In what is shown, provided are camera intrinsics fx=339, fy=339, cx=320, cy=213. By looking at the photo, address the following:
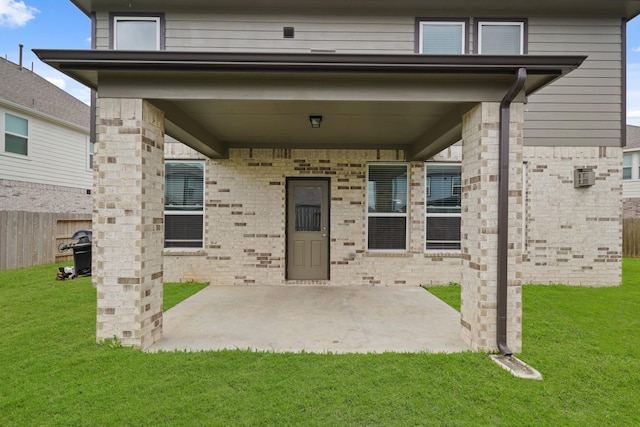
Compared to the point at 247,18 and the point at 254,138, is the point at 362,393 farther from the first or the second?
the point at 247,18

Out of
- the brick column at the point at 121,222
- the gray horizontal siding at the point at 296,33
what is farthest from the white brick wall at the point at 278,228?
the brick column at the point at 121,222

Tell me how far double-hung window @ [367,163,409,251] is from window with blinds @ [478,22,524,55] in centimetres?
279

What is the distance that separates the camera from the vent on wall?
6703 millimetres

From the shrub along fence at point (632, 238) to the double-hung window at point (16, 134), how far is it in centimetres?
1944

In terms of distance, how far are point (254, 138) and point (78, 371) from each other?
14.7ft

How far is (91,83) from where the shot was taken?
374 cm

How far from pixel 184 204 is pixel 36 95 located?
9.71m

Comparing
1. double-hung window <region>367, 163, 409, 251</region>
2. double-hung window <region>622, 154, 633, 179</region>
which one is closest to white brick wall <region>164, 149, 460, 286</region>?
double-hung window <region>367, 163, 409, 251</region>

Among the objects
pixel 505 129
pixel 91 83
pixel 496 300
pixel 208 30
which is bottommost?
pixel 496 300

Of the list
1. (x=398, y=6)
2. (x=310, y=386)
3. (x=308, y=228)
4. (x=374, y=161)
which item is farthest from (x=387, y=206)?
(x=310, y=386)

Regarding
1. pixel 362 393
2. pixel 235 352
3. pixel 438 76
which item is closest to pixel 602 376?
pixel 362 393

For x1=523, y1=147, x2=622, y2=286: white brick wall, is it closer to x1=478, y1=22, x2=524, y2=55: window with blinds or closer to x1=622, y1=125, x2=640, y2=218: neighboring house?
x1=478, y1=22, x2=524, y2=55: window with blinds

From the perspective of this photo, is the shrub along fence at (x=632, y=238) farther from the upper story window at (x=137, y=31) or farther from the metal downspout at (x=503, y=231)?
the upper story window at (x=137, y=31)

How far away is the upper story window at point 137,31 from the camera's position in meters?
6.50
